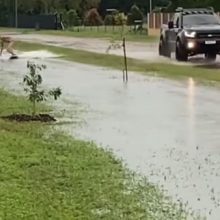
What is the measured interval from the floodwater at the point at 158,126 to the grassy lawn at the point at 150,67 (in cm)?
107

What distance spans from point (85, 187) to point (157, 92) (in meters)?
9.92

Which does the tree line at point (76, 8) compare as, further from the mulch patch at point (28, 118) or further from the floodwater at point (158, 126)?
the mulch patch at point (28, 118)

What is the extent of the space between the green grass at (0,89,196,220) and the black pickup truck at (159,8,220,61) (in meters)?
19.3

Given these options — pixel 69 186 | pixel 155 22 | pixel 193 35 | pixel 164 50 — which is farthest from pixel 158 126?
pixel 155 22

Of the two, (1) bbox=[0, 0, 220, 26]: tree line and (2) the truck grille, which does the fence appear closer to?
(1) bbox=[0, 0, 220, 26]: tree line

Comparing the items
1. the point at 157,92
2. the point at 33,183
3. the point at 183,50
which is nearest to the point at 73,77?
the point at 157,92

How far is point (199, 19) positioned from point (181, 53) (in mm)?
2505

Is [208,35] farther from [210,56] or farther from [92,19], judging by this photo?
[92,19]

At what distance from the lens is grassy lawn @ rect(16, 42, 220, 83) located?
2312cm

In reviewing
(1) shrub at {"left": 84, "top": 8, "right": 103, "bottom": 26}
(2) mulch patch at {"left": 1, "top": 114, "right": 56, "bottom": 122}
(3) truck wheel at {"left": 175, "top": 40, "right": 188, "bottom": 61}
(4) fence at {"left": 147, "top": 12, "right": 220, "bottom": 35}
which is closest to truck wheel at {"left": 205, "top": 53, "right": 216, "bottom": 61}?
(3) truck wheel at {"left": 175, "top": 40, "right": 188, "bottom": 61}

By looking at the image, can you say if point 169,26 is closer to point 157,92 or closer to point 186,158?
point 157,92

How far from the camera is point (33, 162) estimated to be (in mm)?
9508

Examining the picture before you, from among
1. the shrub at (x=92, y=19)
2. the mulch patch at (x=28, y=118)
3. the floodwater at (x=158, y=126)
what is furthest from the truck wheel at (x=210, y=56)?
the shrub at (x=92, y=19)

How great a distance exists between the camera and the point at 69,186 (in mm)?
8336
